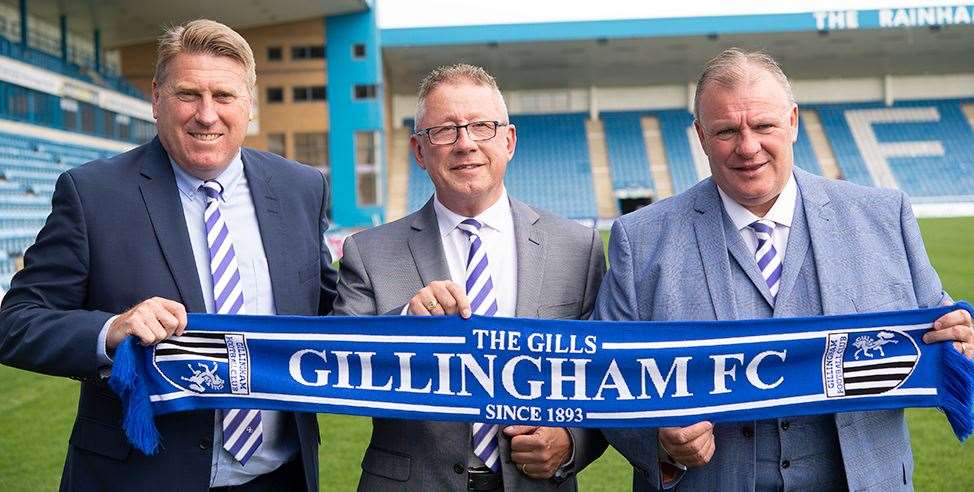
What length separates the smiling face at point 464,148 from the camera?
2629 mm

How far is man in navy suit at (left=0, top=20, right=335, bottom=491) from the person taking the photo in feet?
8.07

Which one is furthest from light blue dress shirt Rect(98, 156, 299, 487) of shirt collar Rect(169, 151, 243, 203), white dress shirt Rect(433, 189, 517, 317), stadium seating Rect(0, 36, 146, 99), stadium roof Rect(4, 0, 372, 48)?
stadium roof Rect(4, 0, 372, 48)

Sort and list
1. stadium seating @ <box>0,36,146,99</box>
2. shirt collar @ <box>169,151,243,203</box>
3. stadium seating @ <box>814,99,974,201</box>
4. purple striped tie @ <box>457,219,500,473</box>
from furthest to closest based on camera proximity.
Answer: stadium seating @ <box>814,99,974,201</box>
stadium seating @ <box>0,36,146,99</box>
shirt collar @ <box>169,151,243,203</box>
purple striped tie @ <box>457,219,500,473</box>

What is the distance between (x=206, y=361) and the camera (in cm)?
264

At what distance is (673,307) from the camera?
2549 mm

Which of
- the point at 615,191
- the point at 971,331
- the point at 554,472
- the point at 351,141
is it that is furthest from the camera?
the point at 615,191

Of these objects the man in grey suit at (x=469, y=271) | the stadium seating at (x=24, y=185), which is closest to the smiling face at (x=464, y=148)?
the man in grey suit at (x=469, y=271)

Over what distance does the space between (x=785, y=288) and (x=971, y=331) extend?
0.50 metres

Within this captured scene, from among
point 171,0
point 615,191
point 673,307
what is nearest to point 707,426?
point 673,307

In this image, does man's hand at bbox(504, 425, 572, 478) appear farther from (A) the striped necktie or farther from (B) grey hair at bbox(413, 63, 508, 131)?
(B) grey hair at bbox(413, 63, 508, 131)

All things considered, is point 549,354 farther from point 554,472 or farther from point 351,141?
point 351,141

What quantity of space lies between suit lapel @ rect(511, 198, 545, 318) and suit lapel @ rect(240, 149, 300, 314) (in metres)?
0.71

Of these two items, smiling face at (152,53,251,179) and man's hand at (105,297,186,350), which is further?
smiling face at (152,53,251,179)

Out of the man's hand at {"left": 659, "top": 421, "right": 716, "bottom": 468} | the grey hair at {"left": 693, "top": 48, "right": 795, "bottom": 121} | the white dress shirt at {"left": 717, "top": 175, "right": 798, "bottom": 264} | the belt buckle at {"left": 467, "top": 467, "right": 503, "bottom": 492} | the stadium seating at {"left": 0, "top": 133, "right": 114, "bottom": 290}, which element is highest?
the stadium seating at {"left": 0, "top": 133, "right": 114, "bottom": 290}
